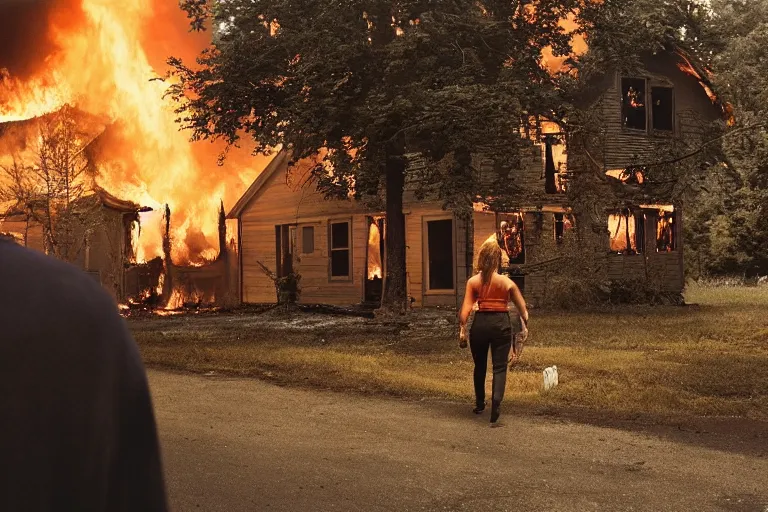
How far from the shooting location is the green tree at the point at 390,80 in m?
18.7

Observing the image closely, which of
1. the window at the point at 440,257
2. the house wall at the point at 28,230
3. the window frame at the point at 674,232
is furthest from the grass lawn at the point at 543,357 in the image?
the house wall at the point at 28,230

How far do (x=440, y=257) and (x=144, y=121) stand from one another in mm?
11106

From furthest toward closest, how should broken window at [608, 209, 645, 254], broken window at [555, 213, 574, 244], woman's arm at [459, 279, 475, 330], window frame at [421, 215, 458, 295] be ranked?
broken window at [608, 209, 645, 254], broken window at [555, 213, 574, 244], window frame at [421, 215, 458, 295], woman's arm at [459, 279, 475, 330]

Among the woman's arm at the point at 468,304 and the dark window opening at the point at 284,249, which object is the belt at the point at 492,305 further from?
the dark window opening at the point at 284,249

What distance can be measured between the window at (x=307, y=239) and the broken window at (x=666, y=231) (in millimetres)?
10962

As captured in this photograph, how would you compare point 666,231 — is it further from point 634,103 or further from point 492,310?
point 492,310

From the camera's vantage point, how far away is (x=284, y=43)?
19.9 meters

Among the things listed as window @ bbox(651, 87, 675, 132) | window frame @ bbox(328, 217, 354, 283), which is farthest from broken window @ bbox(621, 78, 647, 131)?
window frame @ bbox(328, 217, 354, 283)

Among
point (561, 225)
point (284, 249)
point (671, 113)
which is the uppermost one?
point (671, 113)

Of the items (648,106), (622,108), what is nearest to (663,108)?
(648,106)

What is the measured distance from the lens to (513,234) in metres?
27.1

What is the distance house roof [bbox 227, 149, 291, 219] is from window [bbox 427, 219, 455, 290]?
5.76 metres

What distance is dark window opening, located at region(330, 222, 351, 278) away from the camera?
1170 inches

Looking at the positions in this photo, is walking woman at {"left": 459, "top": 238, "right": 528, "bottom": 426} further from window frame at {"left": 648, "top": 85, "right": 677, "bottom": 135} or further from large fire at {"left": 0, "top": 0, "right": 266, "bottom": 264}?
large fire at {"left": 0, "top": 0, "right": 266, "bottom": 264}
